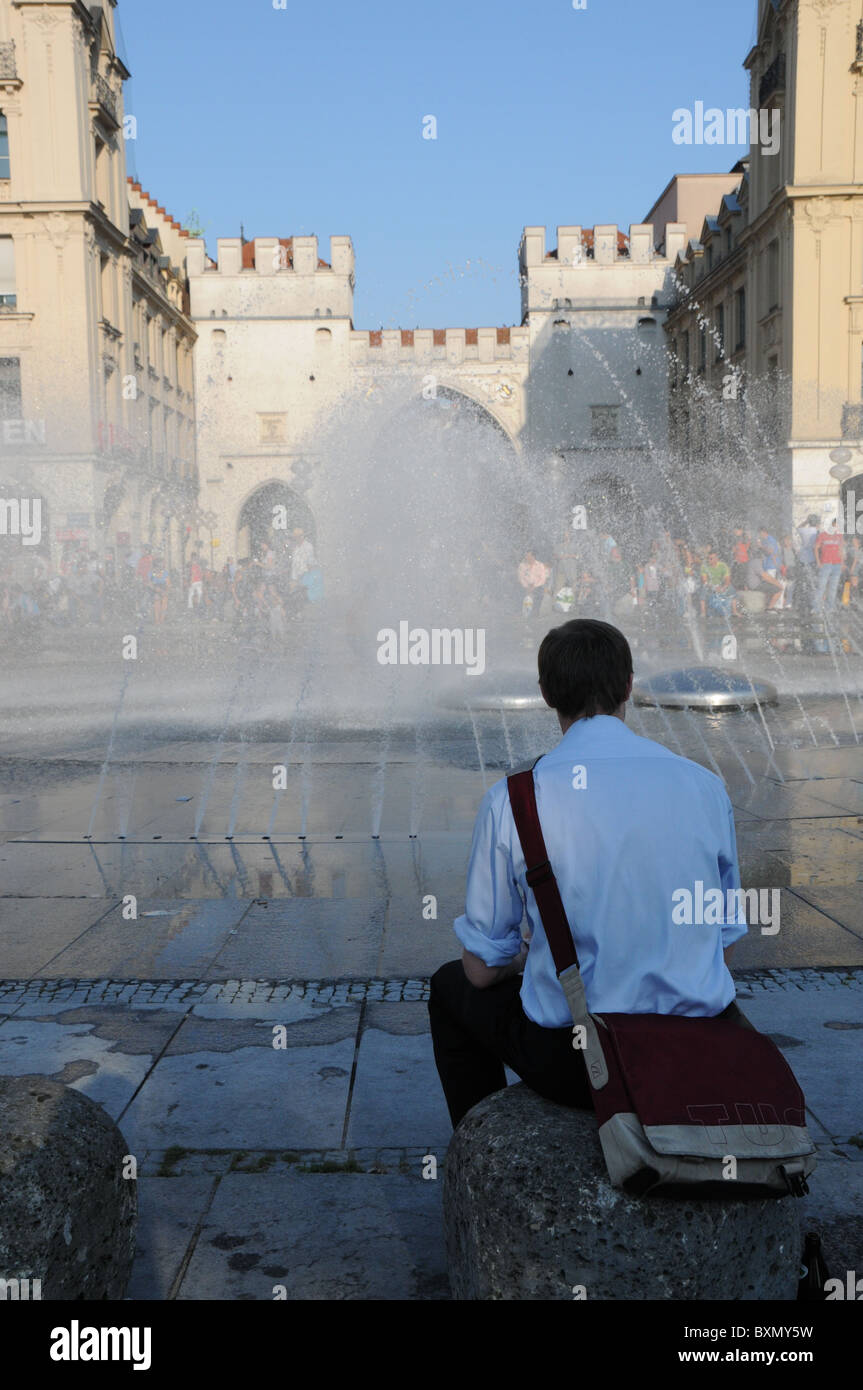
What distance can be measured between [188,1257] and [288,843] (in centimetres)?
404

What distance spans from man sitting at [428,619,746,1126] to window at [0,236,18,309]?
34.6 meters

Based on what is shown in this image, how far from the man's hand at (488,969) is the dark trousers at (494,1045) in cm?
5

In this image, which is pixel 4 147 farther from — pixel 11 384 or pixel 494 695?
pixel 494 695

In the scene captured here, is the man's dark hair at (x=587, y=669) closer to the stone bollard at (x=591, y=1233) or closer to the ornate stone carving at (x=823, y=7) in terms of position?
the stone bollard at (x=591, y=1233)

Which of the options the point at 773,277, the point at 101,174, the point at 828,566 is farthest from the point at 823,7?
the point at 101,174

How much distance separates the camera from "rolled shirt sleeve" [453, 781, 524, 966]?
232 centimetres

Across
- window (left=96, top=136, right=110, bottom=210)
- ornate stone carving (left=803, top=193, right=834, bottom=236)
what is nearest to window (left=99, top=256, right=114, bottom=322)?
window (left=96, top=136, right=110, bottom=210)

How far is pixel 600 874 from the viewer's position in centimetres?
223

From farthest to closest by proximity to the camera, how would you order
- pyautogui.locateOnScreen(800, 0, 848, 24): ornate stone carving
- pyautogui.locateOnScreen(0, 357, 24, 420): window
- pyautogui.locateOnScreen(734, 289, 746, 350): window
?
pyautogui.locateOnScreen(734, 289, 746, 350): window < pyautogui.locateOnScreen(0, 357, 24, 420): window < pyautogui.locateOnScreen(800, 0, 848, 24): ornate stone carving

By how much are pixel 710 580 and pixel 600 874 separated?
2142cm

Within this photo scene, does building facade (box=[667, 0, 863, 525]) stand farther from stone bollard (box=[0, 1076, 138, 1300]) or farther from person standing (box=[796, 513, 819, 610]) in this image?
stone bollard (box=[0, 1076, 138, 1300])

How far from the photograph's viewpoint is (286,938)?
16.3ft

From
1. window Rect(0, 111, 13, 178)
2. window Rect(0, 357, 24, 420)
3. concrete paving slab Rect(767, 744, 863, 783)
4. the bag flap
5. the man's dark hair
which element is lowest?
concrete paving slab Rect(767, 744, 863, 783)

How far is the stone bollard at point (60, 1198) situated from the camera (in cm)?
206
